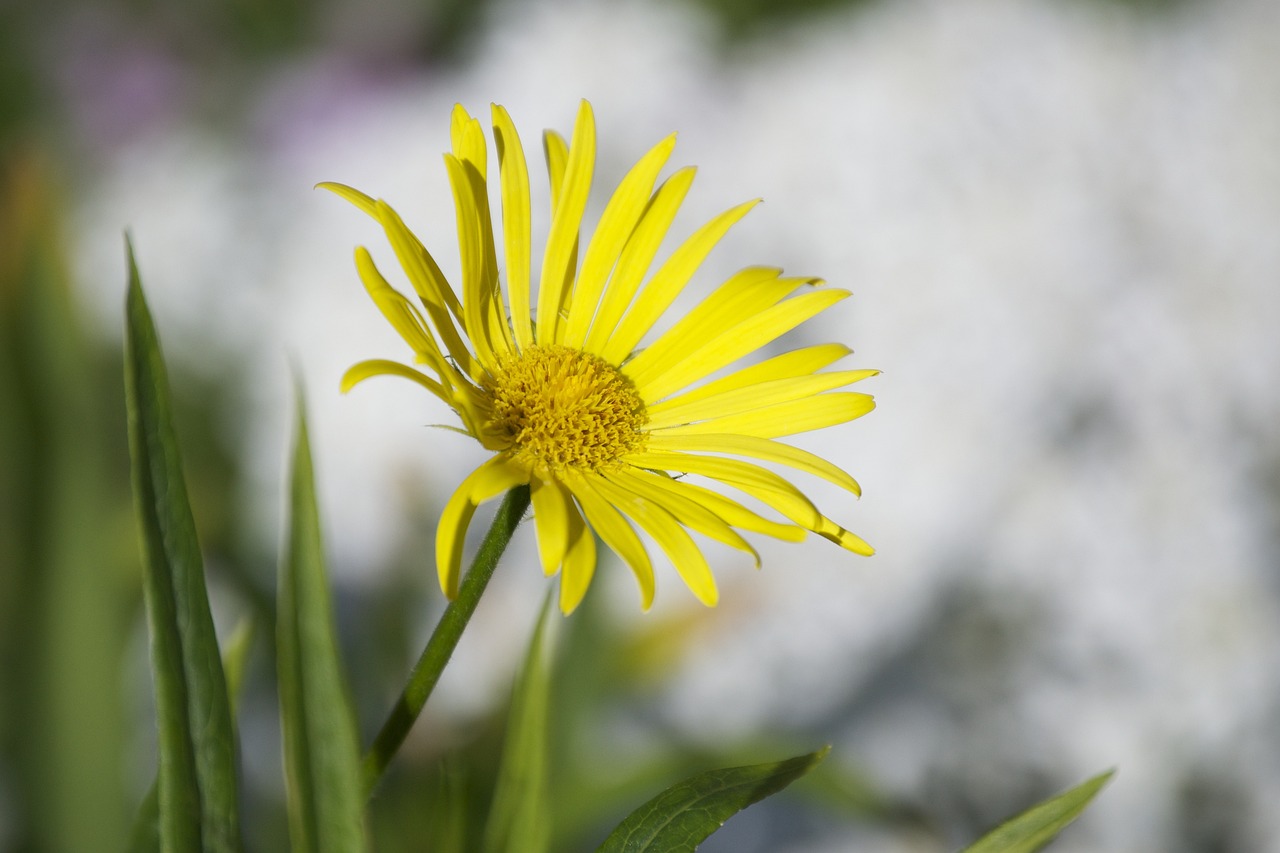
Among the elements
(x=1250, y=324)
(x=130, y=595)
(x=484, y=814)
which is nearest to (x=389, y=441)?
(x=130, y=595)

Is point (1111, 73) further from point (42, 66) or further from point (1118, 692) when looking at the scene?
point (42, 66)

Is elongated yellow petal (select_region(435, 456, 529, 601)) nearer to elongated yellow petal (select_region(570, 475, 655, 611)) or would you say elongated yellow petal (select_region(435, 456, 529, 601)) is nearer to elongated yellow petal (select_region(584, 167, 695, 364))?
elongated yellow petal (select_region(570, 475, 655, 611))

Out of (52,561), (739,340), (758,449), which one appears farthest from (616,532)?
(52,561)

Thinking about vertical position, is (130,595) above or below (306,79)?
below

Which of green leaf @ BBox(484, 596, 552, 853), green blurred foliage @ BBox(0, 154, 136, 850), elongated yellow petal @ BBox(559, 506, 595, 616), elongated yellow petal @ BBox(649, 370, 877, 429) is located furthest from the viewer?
green blurred foliage @ BBox(0, 154, 136, 850)

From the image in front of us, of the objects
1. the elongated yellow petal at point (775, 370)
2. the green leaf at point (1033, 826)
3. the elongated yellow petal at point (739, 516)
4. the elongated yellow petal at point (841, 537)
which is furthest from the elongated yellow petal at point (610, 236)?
the green leaf at point (1033, 826)

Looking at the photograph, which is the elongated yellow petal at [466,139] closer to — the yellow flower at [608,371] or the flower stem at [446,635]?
the yellow flower at [608,371]

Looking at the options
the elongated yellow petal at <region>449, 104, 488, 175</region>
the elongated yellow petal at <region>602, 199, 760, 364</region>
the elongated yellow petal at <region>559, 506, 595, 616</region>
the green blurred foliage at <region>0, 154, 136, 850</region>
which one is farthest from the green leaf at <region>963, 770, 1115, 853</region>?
the green blurred foliage at <region>0, 154, 136, 850</region>
